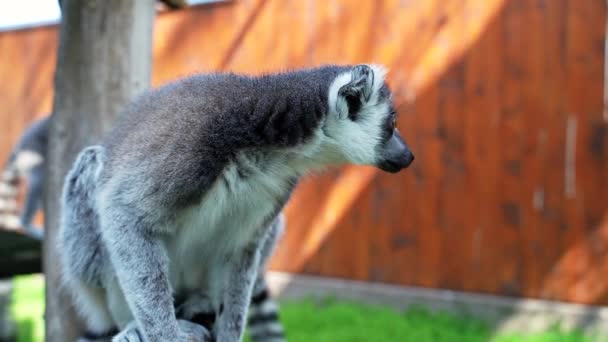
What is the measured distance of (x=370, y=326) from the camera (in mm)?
5281

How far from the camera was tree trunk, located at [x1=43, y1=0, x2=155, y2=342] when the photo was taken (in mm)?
3057

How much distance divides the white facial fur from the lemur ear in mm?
14

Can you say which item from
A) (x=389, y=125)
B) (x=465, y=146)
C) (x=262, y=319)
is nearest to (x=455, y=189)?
(x=465, y=146)

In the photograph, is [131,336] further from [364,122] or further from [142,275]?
[364,122]

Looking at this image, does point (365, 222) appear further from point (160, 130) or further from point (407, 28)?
point (160, 130)

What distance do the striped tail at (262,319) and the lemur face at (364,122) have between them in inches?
47.8

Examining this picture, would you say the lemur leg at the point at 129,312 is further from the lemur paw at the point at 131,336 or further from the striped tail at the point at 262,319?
the striped tail at the point at 262,319

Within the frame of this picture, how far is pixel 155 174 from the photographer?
2322 mm

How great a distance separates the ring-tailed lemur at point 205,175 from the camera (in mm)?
2342

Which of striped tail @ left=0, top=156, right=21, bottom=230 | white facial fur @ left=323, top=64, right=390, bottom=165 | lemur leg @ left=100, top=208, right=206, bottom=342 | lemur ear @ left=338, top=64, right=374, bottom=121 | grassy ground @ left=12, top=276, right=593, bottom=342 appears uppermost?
lemur ear @ left=338, top=64, right=374, bottom=121

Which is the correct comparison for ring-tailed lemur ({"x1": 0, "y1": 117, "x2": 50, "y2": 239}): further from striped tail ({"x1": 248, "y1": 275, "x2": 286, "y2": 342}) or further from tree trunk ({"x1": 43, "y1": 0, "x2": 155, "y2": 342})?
→ striped tail ({"x1": 248, "y1": 275, "x2": 286, "y2": 342})

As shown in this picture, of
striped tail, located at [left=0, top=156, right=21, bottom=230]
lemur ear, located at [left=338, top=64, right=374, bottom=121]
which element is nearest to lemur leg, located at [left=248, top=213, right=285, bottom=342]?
lemur ear, located at [left=338, top=64, right=374, bottom=121]

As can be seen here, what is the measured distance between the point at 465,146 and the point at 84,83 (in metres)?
3.56

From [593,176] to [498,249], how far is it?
990mm
